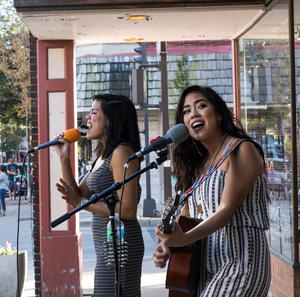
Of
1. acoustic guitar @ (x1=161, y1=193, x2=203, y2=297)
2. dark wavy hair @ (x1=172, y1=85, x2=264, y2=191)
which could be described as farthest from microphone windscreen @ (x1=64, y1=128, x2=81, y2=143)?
acoustic guitar @ (x1=161, y1=193, x2=203, y2=297)

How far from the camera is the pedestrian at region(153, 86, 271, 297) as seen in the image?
8.77 feet

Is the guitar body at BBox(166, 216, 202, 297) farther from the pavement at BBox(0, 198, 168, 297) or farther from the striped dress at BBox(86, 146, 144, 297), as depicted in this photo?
the pavement at BBox(0, 198, 168, 297)

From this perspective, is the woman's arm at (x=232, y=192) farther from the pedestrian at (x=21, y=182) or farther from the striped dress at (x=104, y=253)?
the pedestrian at (x=21, y=182)

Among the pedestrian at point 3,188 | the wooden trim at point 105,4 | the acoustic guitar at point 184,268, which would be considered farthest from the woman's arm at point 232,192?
the pedestrian at point 3,188

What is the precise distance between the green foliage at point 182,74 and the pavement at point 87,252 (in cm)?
301

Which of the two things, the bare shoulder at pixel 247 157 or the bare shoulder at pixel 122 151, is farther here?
the bare shoulder at pixel 122 151

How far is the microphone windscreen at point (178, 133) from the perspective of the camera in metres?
2.90

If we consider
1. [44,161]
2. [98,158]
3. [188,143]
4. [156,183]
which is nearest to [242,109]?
[44,161]

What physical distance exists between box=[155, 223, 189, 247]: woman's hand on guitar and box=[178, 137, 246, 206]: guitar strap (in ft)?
0.95

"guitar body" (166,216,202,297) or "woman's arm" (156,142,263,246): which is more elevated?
"woman's arm" (156,142,263,246)

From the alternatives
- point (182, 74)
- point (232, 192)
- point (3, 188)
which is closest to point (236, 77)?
point (182, 74)

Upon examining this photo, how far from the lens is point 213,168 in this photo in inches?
114

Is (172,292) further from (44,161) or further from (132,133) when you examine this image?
(44,161)

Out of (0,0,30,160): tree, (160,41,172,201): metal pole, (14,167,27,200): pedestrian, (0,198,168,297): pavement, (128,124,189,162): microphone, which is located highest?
(0,0,30,160): tree
